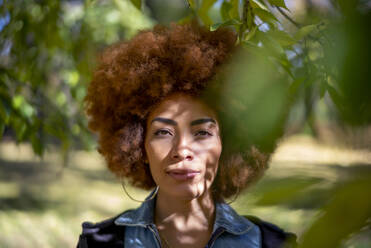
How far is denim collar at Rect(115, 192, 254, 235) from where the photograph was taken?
124 cm

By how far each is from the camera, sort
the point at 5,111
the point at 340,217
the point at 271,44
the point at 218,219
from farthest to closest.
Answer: the point at 5,111 → the point at 218,219 → the point at 271,44 → the point at 340,217

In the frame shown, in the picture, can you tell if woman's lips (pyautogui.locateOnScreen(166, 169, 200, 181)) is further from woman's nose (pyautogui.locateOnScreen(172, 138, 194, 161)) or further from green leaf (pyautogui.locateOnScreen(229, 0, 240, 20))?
green leaf (pyautogui.locateOnScreen(229, 0, 240, 20))

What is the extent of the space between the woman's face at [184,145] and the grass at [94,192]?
0.46ft

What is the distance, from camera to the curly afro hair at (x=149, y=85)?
1.20m

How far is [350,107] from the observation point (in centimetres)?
31

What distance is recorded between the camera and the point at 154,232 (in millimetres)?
1254

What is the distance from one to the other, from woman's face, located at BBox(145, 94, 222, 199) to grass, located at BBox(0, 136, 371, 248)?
0.46 ft

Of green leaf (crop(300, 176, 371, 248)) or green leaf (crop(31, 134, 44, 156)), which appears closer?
green leaf (crop(300, 176, 371, 248))

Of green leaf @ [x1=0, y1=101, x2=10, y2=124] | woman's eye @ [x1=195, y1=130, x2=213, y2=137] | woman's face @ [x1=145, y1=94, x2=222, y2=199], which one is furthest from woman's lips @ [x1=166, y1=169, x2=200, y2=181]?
green leaf @ [x1=0, y1=101, x2=10, y2=124]

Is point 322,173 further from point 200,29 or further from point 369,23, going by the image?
point 200,29

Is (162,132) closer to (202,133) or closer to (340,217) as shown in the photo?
(202,133)

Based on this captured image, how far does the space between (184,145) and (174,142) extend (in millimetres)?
36

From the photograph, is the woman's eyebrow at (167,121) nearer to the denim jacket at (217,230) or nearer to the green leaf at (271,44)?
the denim jacket at (217,230)

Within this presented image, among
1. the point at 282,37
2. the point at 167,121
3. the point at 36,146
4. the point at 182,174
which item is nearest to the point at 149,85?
the point at 167,121
